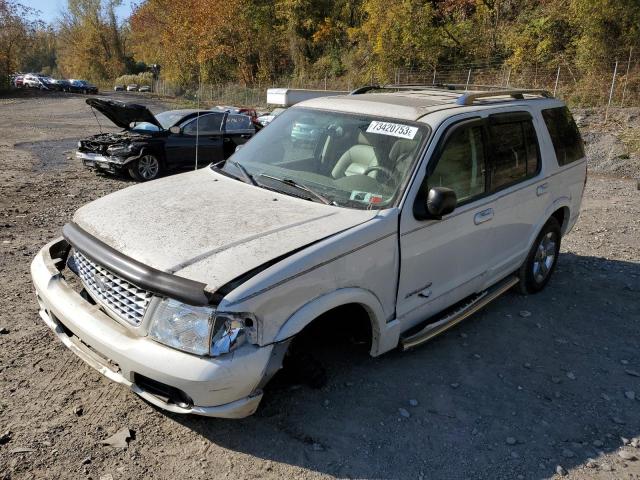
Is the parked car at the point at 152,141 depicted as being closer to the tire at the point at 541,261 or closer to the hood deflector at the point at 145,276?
the tire at the point at 541,261

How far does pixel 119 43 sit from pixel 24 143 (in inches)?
2663

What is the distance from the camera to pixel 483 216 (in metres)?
3.91

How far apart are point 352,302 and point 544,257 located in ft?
9.98

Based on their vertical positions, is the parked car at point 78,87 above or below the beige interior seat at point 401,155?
below

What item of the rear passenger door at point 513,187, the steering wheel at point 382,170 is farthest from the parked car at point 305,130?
the rear passenger door at point 513,187

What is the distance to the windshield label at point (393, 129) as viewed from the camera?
360 centimetres

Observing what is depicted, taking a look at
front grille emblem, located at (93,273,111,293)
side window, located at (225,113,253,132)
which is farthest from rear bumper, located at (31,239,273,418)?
side window, located at (225,113,253,132)

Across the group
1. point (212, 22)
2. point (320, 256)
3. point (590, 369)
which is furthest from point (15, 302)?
point (212, 22)

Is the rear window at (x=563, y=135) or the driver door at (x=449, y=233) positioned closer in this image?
the driver door at (x=449, y=233)

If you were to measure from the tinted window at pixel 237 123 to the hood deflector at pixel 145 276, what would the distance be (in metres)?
9.41


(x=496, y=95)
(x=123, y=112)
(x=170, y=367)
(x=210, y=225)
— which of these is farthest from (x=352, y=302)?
(x=123, y=112)

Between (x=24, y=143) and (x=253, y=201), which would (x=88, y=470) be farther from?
(x=24, y=143)

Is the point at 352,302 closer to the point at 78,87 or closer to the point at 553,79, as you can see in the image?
the point at 553,79

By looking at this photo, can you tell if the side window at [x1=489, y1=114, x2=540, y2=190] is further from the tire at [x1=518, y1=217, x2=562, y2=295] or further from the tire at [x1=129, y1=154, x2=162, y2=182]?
the tire at [x1=129, y1=154, x2=162, y2=182]
